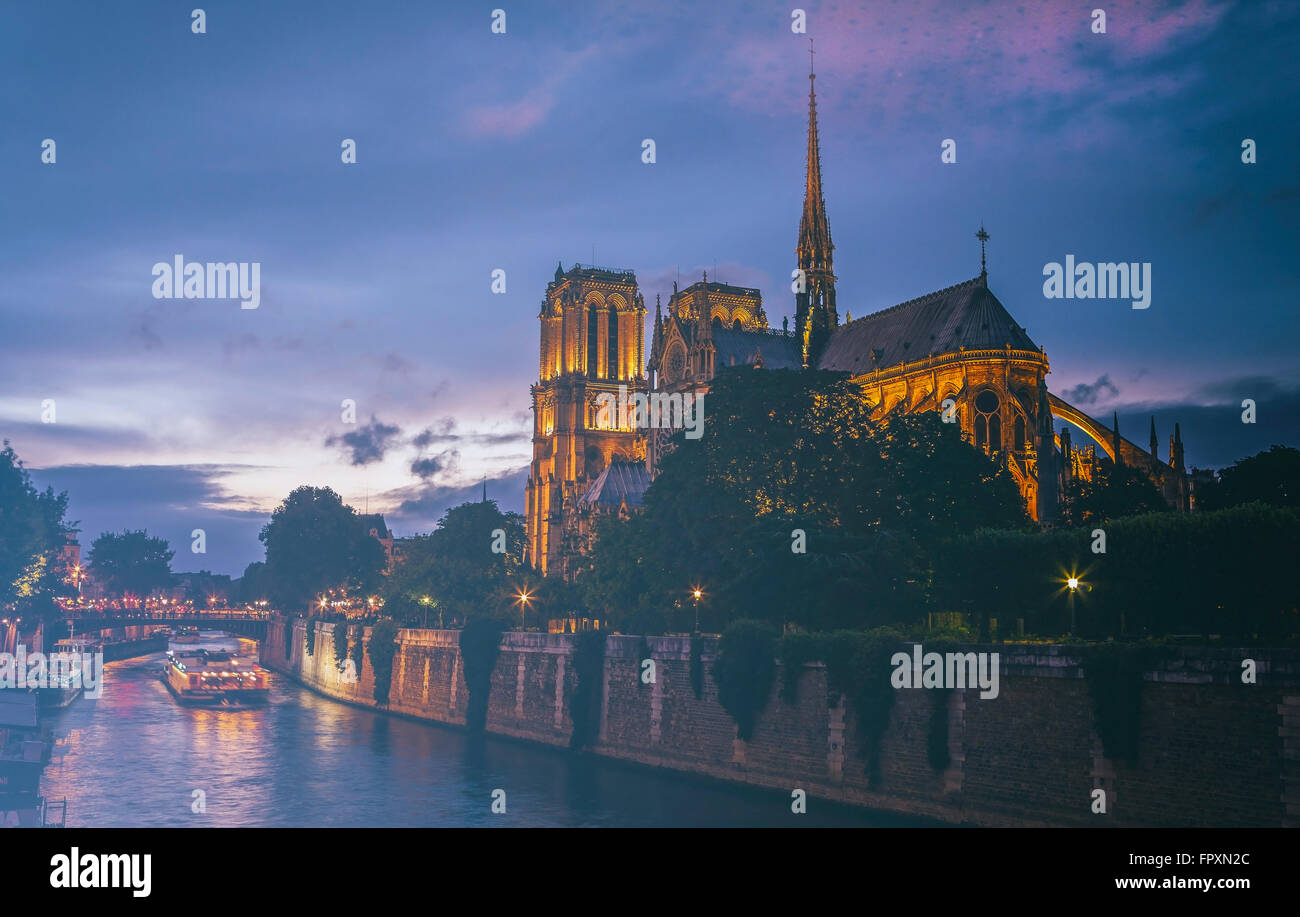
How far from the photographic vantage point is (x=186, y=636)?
178m

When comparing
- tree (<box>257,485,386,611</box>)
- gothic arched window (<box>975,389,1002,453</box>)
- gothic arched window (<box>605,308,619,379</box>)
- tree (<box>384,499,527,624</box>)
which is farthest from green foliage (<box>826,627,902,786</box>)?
tree (<box>257,485,386,611</box>)

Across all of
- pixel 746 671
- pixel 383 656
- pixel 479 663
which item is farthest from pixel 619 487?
pixel 746 671

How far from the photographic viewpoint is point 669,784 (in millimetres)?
49281

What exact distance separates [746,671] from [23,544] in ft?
221

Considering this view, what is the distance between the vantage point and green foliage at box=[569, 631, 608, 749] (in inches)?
2277

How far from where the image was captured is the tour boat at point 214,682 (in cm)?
9106

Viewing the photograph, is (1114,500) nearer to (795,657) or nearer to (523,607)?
(795,657)

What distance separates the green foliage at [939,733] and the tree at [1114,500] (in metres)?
23.8

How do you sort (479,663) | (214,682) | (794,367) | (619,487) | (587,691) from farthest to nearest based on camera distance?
(619,487) < (794,367) < (214,682) < (479,663) < (587,691)

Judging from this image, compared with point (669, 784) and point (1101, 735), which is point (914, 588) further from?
point (1101, 735)

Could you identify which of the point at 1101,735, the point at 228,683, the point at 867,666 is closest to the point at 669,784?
the point at 867,666

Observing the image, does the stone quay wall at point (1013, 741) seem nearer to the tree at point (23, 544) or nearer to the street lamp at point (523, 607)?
the street lamp at point (523, 607)

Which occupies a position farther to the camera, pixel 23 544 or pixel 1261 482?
pixel 23 544

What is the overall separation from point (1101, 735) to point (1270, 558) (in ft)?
24.1
